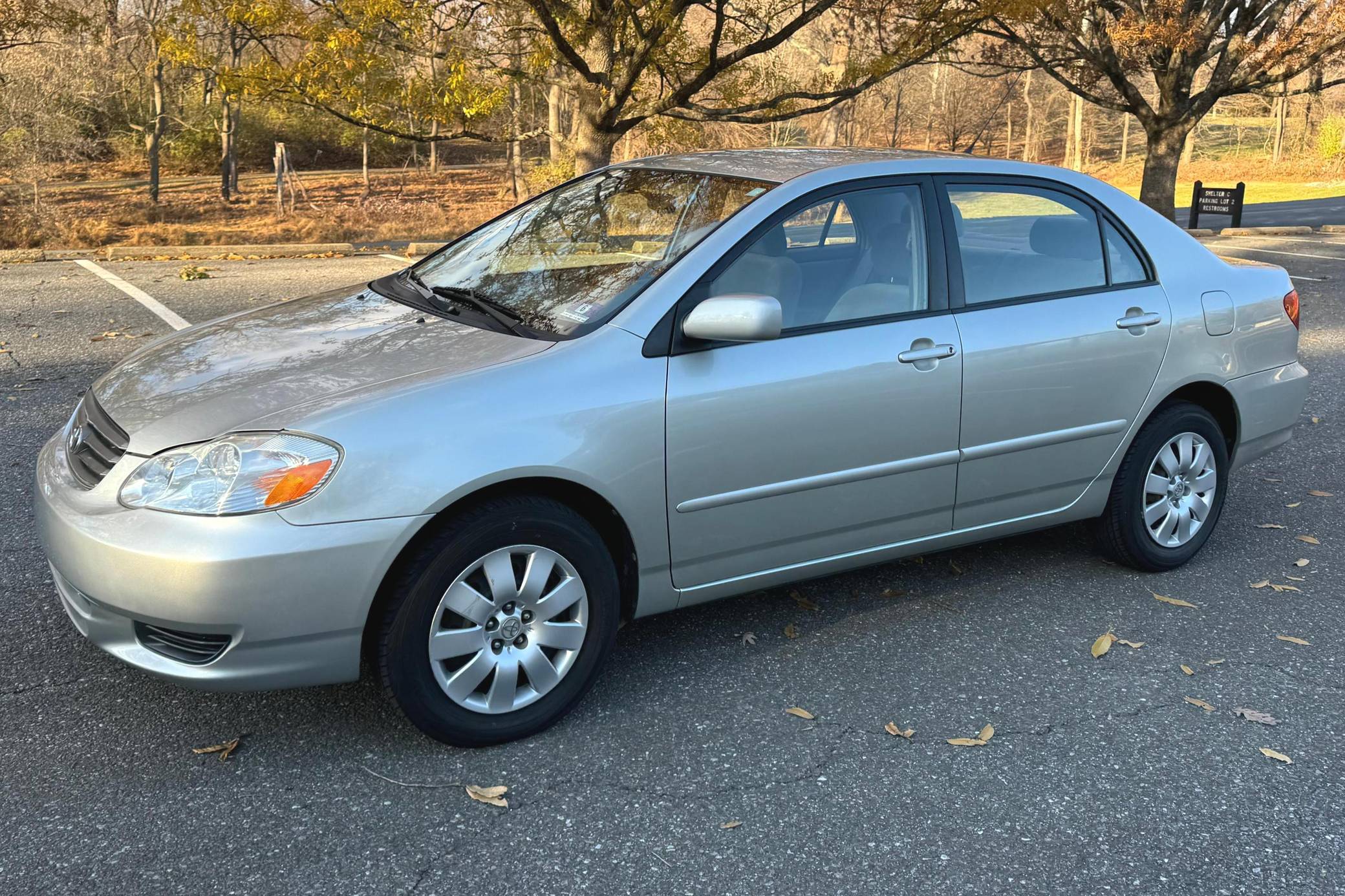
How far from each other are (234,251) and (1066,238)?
13.9m

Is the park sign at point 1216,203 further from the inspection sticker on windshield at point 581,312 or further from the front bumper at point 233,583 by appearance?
the front bumper at point 233,583

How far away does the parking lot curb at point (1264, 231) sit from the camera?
20.1 meters

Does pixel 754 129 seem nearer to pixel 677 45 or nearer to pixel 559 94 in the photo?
pixel 559 94

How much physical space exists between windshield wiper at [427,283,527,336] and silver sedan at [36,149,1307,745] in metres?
0.02

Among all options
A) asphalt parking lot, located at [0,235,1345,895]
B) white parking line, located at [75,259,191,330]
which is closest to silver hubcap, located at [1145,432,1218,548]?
asphalt parking lot, located at [0,235,1345,895]

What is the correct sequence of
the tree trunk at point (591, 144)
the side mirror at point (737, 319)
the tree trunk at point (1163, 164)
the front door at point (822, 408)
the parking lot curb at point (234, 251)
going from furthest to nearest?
1. the tree trunk at point (1163, 164)
2. the parking lot curb at point (234, 251)
3. the tree trunk at point (591, 144)
4. the front door at point (822, 408)
5. the side mirror at point (737, 319)

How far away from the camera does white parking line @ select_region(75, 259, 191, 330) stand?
974 centimetres

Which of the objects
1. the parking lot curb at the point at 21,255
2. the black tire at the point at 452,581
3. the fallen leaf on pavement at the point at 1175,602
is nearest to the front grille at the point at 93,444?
the black tire at the point at 452,581

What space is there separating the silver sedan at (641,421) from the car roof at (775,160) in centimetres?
3

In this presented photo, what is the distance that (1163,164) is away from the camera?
18188 mm

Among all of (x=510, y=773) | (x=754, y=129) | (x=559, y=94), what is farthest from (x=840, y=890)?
(x=754, y=129)

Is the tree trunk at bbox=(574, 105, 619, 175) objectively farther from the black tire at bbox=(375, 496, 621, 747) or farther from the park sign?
the park sign

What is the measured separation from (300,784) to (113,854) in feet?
1.59

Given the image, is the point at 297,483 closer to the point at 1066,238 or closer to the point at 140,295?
the point at 1066,238
